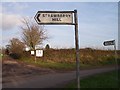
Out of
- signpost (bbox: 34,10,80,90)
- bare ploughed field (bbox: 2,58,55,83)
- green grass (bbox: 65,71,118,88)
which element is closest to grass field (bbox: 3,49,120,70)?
bare ploughed field (bbox: 2,58,55,83)

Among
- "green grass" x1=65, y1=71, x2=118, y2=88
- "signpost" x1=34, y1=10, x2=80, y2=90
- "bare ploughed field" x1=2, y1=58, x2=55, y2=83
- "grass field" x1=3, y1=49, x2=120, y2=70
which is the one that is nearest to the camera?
"signpost" x1=34, y1=10, x2=80, y2=90

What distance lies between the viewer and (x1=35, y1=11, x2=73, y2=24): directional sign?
841 cm

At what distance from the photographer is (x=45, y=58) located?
48.8 metres

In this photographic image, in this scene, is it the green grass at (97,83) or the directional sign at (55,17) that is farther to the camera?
the green grass at (97,83)

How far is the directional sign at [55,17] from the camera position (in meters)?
8.41

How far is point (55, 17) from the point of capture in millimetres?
8414

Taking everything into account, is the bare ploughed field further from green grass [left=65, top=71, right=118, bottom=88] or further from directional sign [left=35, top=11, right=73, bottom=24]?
directional sign [left=35, top=11, right=73, bottom=24]

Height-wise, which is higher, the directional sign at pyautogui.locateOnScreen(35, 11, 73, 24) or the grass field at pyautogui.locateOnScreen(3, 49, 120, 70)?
the directional sign at pyautogui.locateOnScreen(35, 11, 73, 24)

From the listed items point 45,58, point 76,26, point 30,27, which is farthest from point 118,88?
point 30,27

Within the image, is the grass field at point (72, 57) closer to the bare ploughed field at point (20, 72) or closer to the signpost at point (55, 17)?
the bare ploughed field at point (20, 72)

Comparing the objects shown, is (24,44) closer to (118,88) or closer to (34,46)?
(34,46)

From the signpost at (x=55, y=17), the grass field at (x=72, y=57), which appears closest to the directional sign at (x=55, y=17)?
the signpost at (x=55, y=17)

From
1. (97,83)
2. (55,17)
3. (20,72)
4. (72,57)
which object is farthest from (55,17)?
(72,57)

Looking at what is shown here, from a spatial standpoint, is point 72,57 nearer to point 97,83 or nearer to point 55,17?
point 97,83
